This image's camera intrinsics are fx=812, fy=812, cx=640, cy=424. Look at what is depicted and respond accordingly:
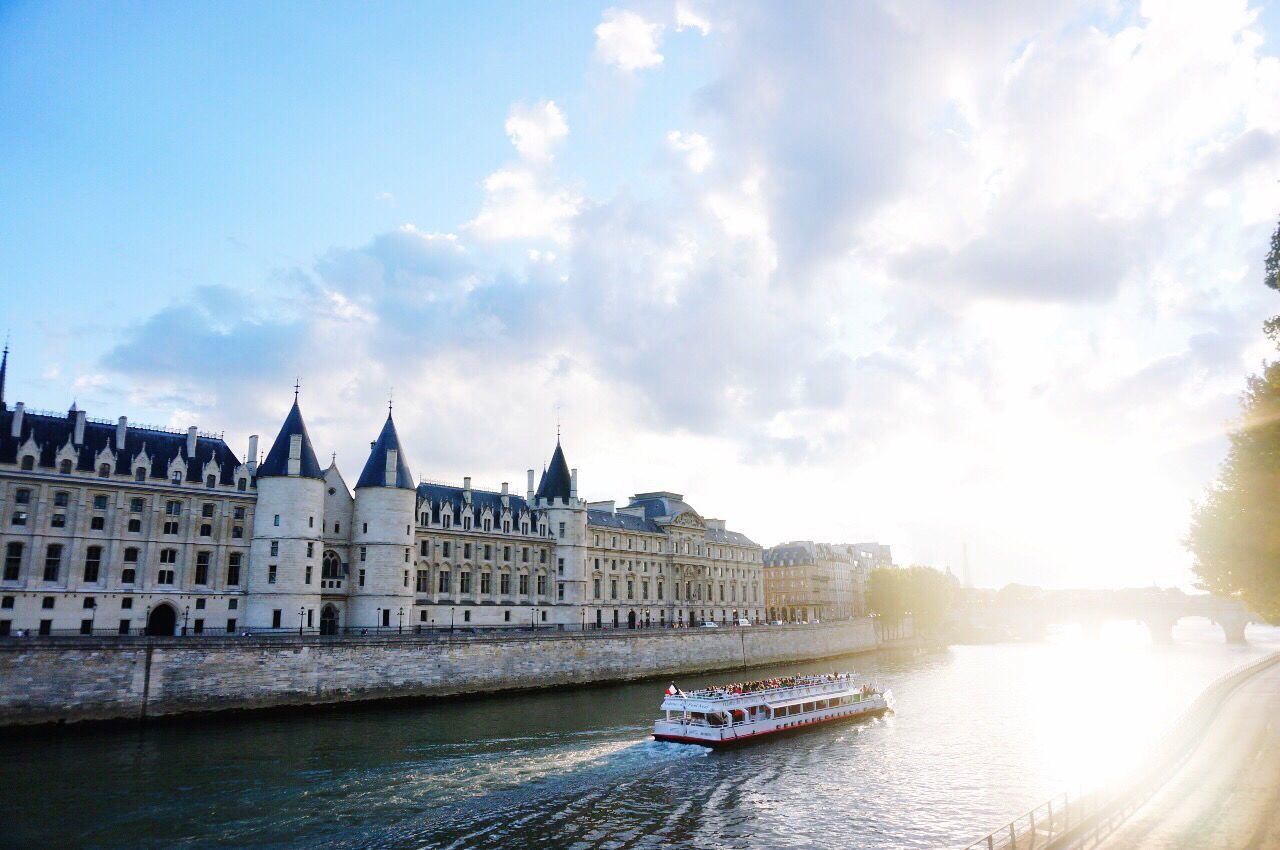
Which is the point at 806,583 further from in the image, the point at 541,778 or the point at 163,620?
the point at 541,778

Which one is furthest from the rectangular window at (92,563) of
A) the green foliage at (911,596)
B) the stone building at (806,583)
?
the green foliage at (911,596)

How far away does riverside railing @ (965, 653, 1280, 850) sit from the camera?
70.0 ft

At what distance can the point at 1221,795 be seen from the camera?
2706cm

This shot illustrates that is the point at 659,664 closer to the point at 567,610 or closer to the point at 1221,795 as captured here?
the point at 567,610

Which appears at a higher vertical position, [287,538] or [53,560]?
[287,538]

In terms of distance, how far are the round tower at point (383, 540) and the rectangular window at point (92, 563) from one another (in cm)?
2042

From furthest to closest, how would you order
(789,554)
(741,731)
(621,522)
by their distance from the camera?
(789,554), (621,522), (741,731)

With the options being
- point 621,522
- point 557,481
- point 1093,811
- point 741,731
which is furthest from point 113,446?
point 1093,811

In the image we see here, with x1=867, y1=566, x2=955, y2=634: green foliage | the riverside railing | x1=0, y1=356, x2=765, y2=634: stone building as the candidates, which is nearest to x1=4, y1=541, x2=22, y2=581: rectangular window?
x1=0, y1=356, x2=765, y2=634: stone building

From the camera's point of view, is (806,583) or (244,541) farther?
(806,583)

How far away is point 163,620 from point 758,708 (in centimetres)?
4791

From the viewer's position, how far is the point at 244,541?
69.4m

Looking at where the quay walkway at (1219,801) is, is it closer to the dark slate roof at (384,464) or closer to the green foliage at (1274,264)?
the green foliage at (1274,264)

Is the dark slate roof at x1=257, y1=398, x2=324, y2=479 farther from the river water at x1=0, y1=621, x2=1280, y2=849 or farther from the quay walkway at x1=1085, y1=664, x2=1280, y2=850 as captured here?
the quay walkway at x1=1085, y1=664, x2=1280, y2=850
